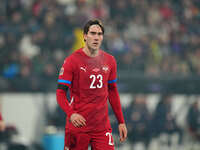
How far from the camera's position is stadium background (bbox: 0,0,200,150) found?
1021 centimetres

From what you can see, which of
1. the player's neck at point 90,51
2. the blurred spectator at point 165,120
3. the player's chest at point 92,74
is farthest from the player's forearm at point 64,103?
the blurred spectator at point 165,120

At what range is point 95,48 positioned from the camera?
5.22 meters

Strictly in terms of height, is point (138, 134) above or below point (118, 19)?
below

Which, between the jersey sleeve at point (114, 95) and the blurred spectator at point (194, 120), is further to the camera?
the blurred spectator at point (194, 120)

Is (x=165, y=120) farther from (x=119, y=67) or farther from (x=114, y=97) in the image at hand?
(x=114, y=97)

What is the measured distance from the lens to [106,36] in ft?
39.3

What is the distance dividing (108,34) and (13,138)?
4.09 metres

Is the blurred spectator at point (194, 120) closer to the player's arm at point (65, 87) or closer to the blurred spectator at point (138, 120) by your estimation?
the blurred spectator at point (138, 120)

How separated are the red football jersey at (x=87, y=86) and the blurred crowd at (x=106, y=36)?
5079 mm

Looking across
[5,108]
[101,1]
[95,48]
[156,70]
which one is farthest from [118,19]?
[95,48]

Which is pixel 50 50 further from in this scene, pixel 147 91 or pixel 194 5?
pixel 194 5

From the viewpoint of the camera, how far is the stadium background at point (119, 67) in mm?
10211

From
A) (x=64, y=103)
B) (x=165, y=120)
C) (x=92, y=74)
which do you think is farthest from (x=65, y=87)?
(x=165, y=120)

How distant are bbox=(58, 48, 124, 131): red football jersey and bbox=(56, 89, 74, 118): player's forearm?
117mm
